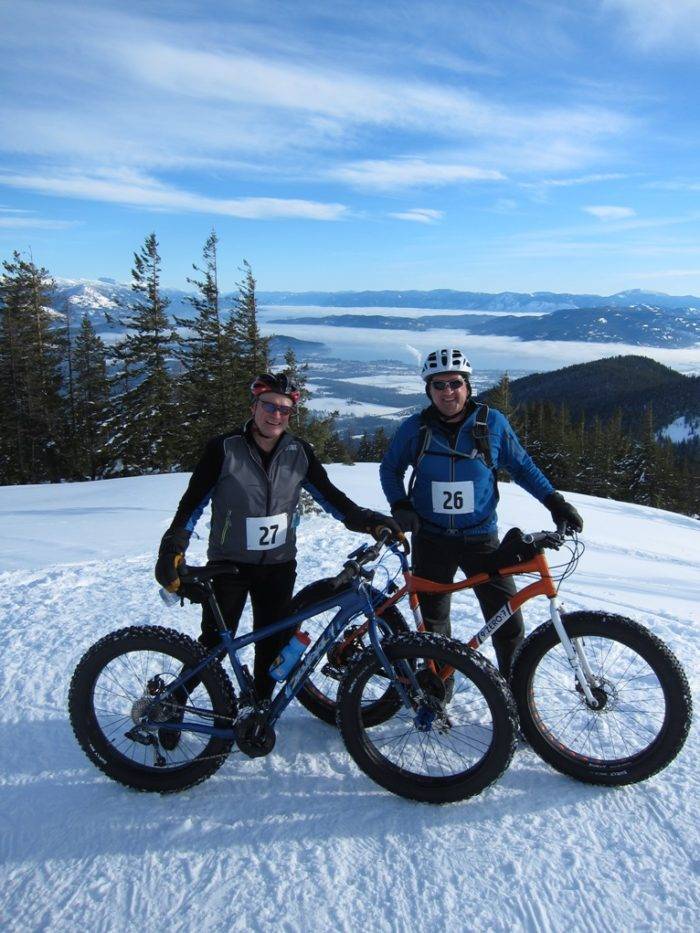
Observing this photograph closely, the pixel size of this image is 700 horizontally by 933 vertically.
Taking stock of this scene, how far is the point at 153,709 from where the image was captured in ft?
10.3

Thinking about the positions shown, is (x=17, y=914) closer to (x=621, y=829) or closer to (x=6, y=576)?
(x=621, y=829)

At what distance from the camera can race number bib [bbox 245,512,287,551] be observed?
331 centimetres

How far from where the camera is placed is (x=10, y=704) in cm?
396

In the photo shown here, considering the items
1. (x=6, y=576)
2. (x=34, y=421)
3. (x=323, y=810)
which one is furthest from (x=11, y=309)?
(x=323, y=810)

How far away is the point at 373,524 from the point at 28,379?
3285 cm

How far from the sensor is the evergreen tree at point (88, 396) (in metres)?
34.4

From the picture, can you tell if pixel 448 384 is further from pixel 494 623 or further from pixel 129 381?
pixel 129 381

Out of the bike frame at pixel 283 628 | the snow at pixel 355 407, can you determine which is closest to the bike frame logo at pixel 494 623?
the bike frame at pixel 283 628

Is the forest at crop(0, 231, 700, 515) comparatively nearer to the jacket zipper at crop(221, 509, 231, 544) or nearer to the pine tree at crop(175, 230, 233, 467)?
the pine tree at crop(175, 230, 233, 467)

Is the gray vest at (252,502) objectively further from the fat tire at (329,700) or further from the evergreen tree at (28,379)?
the evergreen tree at (28,379)

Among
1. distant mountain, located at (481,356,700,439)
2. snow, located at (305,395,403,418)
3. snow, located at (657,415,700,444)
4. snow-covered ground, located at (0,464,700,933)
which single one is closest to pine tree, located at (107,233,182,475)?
snow-covered ground, located at (0,464,700,933)

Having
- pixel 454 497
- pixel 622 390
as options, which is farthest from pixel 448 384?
pixel 622 390

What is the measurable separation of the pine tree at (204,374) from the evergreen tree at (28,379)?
8.19 metres

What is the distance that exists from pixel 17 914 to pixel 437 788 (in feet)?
6.48
